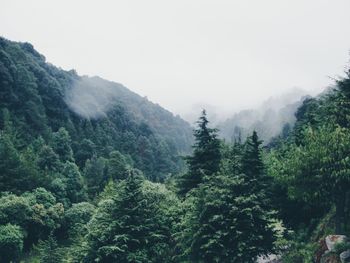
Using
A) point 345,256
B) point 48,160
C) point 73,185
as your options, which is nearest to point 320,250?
point 345,256

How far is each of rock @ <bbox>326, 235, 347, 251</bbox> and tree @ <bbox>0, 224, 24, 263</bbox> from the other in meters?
36.5

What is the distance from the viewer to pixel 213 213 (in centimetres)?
2786

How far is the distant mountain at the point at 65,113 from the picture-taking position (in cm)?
9844

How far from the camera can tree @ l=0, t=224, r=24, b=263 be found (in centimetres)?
4866

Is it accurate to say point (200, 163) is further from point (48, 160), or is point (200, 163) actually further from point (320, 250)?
point (48, 160)

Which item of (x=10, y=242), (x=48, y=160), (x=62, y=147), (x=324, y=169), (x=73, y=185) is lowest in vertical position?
(x=10, y=242)

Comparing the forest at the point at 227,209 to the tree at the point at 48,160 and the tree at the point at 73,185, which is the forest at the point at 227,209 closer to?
the tree at the point at 73,185

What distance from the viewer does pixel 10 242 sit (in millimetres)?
48906

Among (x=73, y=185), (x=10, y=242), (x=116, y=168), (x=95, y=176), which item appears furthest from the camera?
(x=116, y=168)

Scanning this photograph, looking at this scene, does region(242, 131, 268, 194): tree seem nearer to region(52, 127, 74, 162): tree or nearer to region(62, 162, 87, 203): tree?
region(62, 162, 87, 203): tree

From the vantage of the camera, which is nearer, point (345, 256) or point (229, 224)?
point (345, 256)

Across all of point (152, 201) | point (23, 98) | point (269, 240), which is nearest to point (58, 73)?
point (23, 98)

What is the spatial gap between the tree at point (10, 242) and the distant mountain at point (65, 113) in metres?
33.5

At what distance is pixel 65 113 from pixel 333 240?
3907 inches
